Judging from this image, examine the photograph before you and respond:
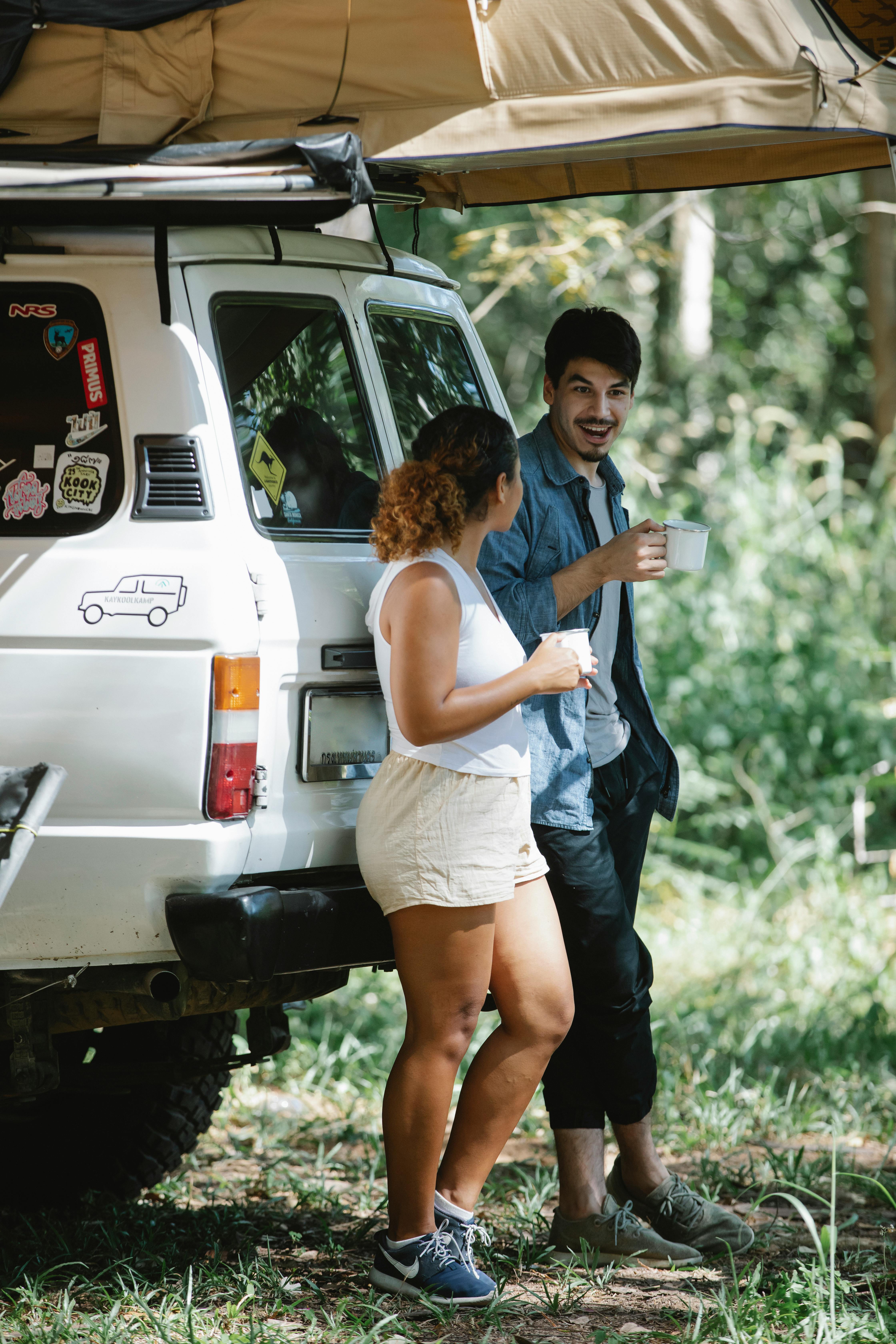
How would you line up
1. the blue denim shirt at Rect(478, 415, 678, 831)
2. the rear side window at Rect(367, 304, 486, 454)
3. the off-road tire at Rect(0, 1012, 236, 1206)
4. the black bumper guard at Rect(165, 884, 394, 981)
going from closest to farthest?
the black bumper guard at Rect(165, 884, 394, 981) < the blue denim shirt at Rect(478, 415, 678, 831) < the rear side window at Rect(367, 304, 486, 454) < the off-road tire at Rect(0, 1012, 236, 1206)

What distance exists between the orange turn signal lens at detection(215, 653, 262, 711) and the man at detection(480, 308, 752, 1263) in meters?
0.70

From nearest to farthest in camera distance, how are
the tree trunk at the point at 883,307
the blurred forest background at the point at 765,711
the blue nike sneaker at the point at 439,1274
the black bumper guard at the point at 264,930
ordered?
the black bumper guard at the point at 264,930 → the blue nike sneaker at the point at 439,1274 → the blurred forest background at the point at 765,711 → the tree trunk at the point at 883,307

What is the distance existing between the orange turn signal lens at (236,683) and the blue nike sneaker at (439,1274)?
1340mm

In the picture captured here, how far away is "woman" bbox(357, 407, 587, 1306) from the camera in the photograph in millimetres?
3127

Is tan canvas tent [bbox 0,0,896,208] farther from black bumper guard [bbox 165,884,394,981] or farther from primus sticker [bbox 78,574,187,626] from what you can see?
black bumper guard [bbox 165,884,394,981]

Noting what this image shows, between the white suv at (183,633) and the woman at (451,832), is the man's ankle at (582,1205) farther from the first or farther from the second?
the white suv at (183,633)

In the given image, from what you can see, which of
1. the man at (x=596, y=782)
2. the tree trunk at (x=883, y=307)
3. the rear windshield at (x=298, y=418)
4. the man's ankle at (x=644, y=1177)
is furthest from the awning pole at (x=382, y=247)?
the tree trunk at (x=883, y=307)

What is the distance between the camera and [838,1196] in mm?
4387

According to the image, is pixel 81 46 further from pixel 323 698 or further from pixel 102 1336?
pixel 102 1336

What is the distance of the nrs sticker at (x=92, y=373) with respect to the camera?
3.30 metres

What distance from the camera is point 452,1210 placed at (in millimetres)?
3377

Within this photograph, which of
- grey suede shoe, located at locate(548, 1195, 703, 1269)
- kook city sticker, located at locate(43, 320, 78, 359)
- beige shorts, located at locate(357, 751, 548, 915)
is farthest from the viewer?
grey suede shoe, located at locate(548, 1195, 703, 1269)

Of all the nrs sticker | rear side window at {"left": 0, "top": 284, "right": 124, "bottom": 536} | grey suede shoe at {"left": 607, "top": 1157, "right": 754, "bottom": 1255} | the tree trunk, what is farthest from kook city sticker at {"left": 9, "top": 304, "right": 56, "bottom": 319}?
the tree trunk

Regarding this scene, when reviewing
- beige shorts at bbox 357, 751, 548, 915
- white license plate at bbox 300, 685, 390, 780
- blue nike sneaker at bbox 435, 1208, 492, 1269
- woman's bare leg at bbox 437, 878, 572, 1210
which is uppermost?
white license plate at bbox 300, 685, 390, 780
